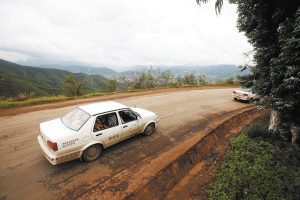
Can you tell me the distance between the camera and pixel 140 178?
11.2 feet

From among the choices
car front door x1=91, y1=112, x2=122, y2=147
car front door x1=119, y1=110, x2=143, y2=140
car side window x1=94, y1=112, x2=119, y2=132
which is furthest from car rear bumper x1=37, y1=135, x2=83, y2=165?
car front door x1=119, y1=110, x2=143, y2=140

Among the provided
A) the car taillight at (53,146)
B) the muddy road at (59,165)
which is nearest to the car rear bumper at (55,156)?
the car taillight at (53,146)

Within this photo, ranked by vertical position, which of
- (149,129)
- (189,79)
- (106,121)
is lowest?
(149,129)

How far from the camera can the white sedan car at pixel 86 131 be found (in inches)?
130

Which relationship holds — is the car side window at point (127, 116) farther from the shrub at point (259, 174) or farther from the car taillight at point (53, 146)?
the shrub at point (259, 174)

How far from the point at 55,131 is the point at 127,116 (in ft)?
7.10

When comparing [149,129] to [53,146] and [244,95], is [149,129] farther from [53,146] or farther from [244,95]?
[244,95]

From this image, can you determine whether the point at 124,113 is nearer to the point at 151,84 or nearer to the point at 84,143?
the point at 84,143

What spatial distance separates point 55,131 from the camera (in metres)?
3.54

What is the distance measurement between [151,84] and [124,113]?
20.3 m

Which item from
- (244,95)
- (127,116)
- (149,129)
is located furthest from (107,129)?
(244,95)

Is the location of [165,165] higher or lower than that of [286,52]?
lower

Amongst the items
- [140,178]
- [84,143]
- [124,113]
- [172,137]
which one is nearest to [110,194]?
[140,178]

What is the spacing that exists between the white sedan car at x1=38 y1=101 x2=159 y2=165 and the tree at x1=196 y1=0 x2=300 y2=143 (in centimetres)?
457
